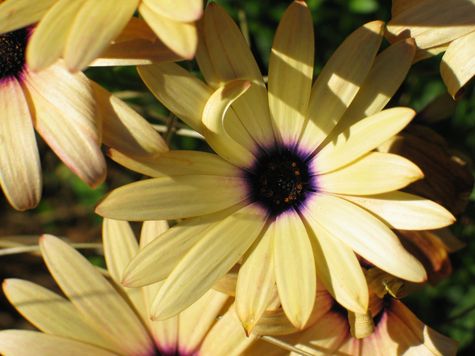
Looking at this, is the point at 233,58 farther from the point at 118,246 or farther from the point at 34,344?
the point at 34,344

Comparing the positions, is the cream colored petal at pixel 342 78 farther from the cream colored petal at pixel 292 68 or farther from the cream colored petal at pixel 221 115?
the cream colored petal at pixel 221 115

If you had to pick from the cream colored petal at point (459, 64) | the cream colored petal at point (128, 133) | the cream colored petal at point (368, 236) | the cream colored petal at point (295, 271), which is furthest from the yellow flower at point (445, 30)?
the cream colored petal at point (128, 133)

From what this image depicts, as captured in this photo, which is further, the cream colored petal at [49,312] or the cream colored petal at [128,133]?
the cream colored petal at [49,312]

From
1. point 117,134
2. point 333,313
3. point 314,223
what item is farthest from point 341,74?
point 333,313

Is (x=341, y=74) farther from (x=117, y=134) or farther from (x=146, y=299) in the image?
(x=146, y=299)

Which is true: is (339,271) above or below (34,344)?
above

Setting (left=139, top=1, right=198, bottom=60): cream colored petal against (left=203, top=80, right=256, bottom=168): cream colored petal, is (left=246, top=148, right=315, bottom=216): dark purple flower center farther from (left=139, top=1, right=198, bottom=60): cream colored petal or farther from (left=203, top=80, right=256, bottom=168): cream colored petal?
(left=139, top=1, right=198, bottom=60): cream colored petal

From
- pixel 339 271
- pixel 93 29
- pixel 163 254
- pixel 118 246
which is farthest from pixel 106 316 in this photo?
pixel 93 29
